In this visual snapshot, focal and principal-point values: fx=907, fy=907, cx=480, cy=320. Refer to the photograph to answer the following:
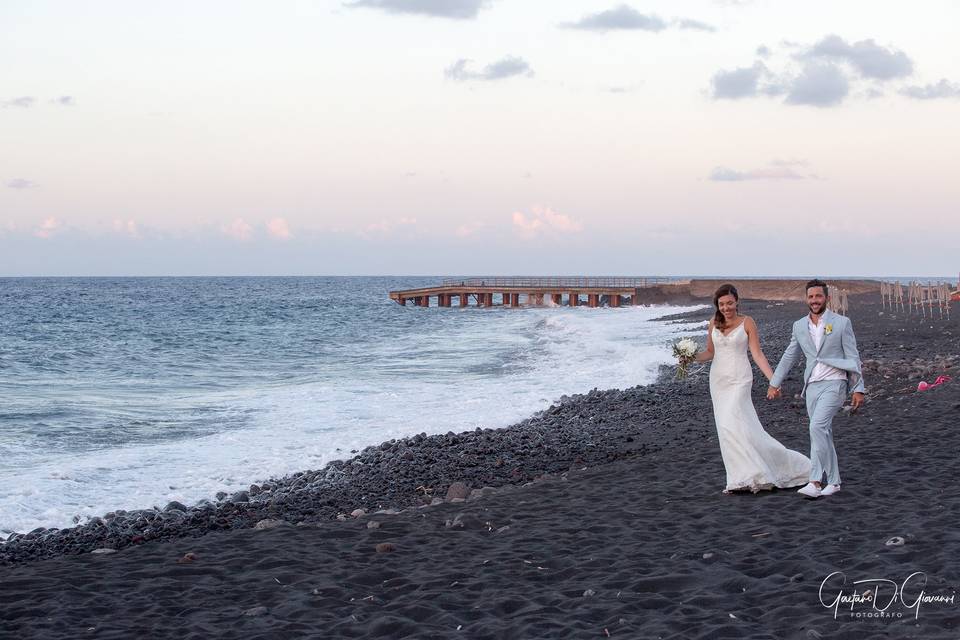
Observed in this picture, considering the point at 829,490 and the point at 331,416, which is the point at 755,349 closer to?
the point at 829,490

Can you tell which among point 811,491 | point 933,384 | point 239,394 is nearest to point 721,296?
point 811,491

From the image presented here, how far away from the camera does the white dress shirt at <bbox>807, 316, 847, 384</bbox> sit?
25.5 ft

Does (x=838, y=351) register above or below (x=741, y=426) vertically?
above

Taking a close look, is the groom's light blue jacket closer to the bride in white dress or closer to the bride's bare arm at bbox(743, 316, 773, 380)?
the bride's bare arm at bbox(743, 316, 773, 380)

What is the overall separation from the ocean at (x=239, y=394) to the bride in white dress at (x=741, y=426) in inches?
252

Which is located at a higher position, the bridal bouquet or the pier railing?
the pier railing

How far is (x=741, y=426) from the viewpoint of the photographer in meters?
8.32

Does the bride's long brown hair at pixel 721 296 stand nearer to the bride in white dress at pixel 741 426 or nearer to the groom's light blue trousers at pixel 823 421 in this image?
the bride in white dress at pixel 741 426

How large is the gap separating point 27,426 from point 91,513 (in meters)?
7.73

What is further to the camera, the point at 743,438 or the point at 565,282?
the point at 565,282

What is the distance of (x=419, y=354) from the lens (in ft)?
105

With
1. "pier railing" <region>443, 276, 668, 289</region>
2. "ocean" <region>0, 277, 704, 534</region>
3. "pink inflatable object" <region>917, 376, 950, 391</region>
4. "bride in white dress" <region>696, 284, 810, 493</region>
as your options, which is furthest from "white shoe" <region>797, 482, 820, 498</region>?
"pier railing" <region>443, 276, 668, 289</region>

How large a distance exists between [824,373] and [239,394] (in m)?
16.6

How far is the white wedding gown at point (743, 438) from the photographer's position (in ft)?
27.2
